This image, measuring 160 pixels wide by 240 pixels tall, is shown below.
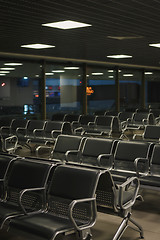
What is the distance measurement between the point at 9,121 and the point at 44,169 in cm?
711

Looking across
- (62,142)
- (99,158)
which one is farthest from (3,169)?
(62,142)

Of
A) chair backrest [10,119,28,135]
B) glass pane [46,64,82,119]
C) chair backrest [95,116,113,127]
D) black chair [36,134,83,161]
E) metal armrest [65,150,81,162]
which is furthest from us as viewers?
glass pane [46,64,82,119]

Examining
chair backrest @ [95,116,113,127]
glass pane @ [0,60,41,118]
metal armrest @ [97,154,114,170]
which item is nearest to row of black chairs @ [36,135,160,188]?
metal armrest @ [97,154,114,170]

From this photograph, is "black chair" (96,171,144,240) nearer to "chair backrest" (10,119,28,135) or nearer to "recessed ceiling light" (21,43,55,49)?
"recessed ceiling light" (21,43,55,49)

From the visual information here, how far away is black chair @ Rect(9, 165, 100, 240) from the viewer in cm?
329

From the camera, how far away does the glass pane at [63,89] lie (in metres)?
13.7

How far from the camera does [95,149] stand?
19.3 feet

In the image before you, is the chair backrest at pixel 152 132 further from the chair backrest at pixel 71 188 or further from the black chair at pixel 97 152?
the chair backrest at pixel 71 188

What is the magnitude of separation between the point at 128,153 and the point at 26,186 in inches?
77.7

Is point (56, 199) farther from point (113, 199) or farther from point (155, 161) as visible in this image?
point (155, 161)

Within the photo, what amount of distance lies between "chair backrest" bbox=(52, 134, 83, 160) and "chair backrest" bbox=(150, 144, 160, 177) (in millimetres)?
1326

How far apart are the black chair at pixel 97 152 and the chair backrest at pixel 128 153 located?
0.12 metres

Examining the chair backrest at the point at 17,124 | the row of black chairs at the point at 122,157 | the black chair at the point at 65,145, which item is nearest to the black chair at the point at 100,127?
the chair backrest at the point at 17,124

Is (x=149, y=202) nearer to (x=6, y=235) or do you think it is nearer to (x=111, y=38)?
(x=6, y=235)
